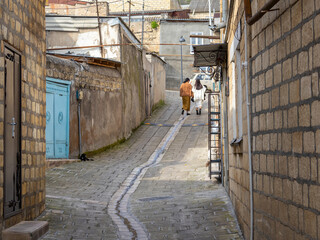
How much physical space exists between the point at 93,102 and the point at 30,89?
8697 millimetres

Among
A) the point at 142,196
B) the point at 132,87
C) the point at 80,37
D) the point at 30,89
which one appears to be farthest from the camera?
the point at 132,87

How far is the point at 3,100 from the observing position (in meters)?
6.55

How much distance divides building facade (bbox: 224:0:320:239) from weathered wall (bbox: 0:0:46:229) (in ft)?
10.2

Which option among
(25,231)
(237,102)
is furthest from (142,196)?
(25,231)

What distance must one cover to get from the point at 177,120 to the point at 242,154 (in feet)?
51.6

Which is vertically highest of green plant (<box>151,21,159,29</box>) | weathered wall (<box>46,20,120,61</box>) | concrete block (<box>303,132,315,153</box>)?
green plant (<box>151,21,159,29</box>)

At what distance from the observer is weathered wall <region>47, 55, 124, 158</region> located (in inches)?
Result: 597

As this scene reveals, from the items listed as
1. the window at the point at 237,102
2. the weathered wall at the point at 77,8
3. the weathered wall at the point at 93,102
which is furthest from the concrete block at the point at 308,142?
the weathered wall at the point at 77,8

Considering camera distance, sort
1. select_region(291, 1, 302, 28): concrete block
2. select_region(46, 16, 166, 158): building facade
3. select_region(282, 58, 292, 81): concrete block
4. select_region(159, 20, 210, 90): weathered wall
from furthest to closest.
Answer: select_region(159, 20, 210, 90): weathered wall < select_region(46, 16, 166, 158): building facade < select_region(282, 58, 292, 81): concrete block < select_region(291, 1, 302, 28): concrete block

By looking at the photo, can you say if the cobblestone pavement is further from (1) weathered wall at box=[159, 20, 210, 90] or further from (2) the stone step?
(1) weathered wall at box=[159, 20, 210, 90]

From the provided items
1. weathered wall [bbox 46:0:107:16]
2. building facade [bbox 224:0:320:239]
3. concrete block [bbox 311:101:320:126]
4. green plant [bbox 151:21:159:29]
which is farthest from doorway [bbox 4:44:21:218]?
green plant [bbox 151:21:159:29]

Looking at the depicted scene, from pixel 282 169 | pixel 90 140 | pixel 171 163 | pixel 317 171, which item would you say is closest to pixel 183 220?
pixel 282 169

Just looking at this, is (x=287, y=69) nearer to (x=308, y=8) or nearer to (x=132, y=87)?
(x=308, y=8)

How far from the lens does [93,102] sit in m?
16.8
